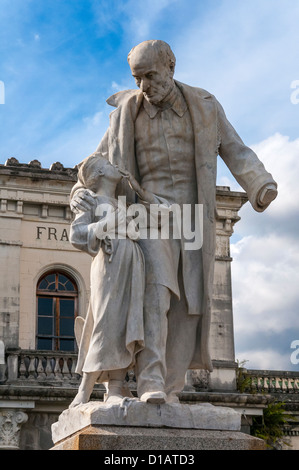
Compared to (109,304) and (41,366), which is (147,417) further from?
(41,366)

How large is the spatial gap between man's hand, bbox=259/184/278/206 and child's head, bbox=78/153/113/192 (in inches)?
42.8

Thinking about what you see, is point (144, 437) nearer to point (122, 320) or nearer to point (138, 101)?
point (122, 320)

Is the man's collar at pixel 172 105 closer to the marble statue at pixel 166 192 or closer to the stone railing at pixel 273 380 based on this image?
the marble statue at pixel 166 192

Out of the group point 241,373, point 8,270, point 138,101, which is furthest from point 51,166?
point 138,101

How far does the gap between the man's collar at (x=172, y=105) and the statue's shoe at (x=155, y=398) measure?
205 centimetres

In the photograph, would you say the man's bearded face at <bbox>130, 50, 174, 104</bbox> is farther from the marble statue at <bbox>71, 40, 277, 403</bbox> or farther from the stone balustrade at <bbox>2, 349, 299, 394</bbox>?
the stone balustrade at <bbox>2, 349, 299, 394</bbox>

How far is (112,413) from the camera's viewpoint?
6.26 metres

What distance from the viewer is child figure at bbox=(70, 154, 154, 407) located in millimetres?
6609

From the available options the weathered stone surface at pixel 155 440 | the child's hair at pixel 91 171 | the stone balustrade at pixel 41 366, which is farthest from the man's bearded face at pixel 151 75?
the stone balustrade at pixel 41 366

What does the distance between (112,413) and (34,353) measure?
61.6ft

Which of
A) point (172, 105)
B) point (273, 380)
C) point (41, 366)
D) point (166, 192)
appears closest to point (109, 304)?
point (166, 192)

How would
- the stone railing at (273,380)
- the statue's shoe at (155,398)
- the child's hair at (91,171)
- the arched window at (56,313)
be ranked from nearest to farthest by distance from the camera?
the statue's shoe at (155,398) < the child's hair at (91,171) < the arched window at (56,313) < the stone railing at (273,380)

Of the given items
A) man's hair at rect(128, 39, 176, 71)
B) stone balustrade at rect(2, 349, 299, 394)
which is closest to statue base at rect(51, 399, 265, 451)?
man's hair at rect(128, 39, 176, 71)

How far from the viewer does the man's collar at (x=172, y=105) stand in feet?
24.2
